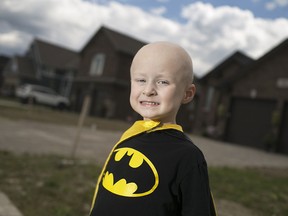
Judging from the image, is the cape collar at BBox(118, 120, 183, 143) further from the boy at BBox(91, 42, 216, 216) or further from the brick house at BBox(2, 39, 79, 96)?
the brick house at BBox(2, 39, 79, 96)

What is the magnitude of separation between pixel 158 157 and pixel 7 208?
2.80m

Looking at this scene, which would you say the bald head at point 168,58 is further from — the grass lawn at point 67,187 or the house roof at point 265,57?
the house roof at point 265,57

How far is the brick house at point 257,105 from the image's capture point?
640 inches

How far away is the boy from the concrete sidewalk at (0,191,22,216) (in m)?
2.30

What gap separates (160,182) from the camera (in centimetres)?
151

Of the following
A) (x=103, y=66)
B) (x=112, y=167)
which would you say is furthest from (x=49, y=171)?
(x=103, y=66)

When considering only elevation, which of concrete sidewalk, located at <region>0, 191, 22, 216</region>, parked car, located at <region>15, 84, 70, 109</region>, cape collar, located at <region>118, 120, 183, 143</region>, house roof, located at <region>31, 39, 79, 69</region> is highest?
house roof, located at <region>31, 39, 79, 69</region>

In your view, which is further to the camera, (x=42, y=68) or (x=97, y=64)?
(x=42, y=68)

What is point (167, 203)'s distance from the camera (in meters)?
1.50

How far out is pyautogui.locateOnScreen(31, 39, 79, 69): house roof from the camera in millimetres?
43406

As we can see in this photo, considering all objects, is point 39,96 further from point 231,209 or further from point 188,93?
point 188,93

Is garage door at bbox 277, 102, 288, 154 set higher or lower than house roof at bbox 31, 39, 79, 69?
lower

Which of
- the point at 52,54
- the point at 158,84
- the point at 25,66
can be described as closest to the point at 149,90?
the point at 158,84

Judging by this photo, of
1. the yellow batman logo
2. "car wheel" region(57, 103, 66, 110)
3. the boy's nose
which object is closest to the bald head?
the boy's nose
